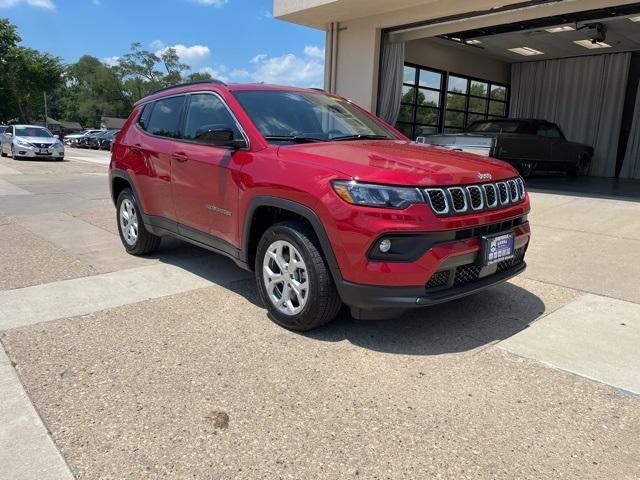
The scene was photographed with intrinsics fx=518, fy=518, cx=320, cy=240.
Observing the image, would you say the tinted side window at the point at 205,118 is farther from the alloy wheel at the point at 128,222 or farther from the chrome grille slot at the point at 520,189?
the chrome grille slot at the point at 520,189

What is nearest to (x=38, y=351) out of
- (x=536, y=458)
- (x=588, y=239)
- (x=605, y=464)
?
(x=536, y=458)

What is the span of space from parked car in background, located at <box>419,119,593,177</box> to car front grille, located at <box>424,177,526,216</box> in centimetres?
809

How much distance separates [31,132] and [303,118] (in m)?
21.5

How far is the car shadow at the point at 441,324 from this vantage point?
3.66m

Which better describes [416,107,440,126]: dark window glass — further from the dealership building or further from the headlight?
the headlight

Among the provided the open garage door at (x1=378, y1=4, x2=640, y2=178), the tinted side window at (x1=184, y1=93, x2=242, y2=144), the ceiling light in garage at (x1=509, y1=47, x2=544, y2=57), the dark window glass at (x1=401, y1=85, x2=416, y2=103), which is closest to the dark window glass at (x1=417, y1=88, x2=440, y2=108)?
the open garage door at (x1=378, y1=4, x2=640, y2=178)

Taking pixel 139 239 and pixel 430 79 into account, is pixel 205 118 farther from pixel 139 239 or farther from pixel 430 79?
pixel 430 79

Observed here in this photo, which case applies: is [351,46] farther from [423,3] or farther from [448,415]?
[448,415]

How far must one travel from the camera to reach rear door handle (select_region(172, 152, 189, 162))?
4714 millimetres

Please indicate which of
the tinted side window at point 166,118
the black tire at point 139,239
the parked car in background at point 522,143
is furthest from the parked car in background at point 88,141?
the tinted side window at point 166,118

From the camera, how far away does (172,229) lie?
200 inches

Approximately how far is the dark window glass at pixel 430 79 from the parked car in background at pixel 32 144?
14.7m

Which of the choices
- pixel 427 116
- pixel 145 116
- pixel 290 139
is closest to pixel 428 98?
pixel 427 116

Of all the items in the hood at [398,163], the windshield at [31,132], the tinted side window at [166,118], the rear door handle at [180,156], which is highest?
the tinted side window at [166,118]
